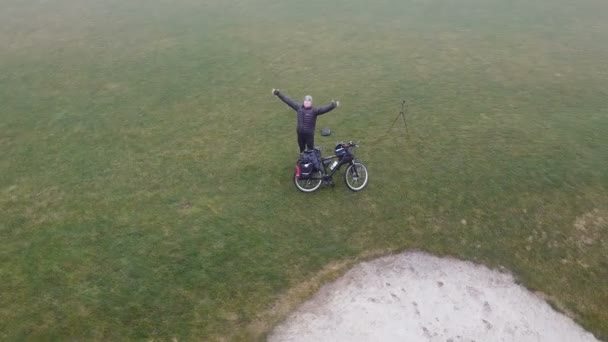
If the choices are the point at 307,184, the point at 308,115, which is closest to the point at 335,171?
the point at 307,184

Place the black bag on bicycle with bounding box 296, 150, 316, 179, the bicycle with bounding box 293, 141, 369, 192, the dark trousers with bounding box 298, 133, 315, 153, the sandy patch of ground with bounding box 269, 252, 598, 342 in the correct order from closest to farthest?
1. the sandy patch of ground with bounding box 269, 252, 598, 342
2. the black bag on bicycle with bounding box 296, 150, 316, 179
3. the bicycle with bounding box 293, 141, 369, 192
4. the dark trousers with bounding box 298, 133, 315, 153

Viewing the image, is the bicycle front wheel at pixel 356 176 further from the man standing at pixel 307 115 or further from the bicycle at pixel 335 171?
the man standing at pixel 307 115

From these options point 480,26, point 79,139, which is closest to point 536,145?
point 480,26

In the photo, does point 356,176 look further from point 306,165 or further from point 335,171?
point 306,165

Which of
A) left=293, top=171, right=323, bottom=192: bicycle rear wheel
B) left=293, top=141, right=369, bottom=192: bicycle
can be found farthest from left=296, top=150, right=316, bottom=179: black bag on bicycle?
left=293, top=171, right=323, bottom=192: bicycle rear wheel

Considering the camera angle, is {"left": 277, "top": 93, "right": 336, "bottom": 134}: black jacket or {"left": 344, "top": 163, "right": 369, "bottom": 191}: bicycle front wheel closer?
{"left": 277, "top": 93, "right": 336, "bottom": 134}: black jacket

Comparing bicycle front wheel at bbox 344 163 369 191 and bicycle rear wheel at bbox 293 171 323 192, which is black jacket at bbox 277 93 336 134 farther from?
bicycle front wheel at bbox 344 163 369 191

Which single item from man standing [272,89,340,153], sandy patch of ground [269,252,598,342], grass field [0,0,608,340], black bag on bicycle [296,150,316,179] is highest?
man standing [272,89,340,153]
